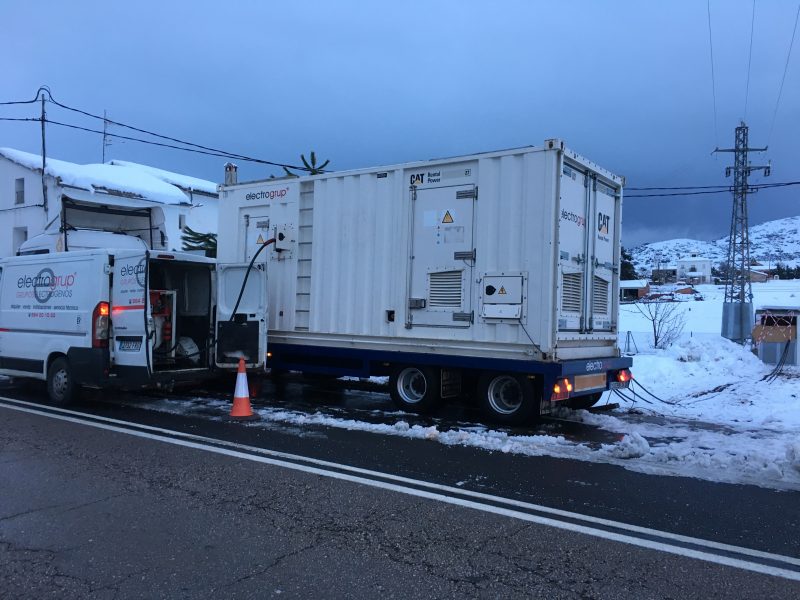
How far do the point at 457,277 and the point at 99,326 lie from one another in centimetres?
515

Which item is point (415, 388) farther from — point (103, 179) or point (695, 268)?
point (695, 268)

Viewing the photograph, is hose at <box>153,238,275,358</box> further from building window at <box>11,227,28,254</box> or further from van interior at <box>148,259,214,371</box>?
building window at <box>11,227,28,254</box>

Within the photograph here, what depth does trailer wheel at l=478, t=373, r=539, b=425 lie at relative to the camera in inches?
328

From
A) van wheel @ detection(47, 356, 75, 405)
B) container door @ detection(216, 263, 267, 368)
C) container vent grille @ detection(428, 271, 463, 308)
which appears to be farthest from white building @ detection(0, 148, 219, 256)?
container vent grille @ detection(428, 271, 463, 308)

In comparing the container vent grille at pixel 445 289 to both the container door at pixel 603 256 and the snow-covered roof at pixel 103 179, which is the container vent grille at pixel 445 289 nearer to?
the container door at pixel 603 256

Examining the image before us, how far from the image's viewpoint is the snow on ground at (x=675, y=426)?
20.6ft

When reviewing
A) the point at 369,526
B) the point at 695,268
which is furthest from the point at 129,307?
the point at 695,268

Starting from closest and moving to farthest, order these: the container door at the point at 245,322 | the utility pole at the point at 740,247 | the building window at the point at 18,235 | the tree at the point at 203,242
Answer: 1. the container door at the point at 245,322
2. the tree at the point at 203,242
3. the utility pole at the point at 740,247
4. the building window at the point at 18,235

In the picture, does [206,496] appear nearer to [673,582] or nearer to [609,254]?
[673,582]

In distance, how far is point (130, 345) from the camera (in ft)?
30.1

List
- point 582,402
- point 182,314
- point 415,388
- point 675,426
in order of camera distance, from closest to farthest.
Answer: point 675,426 < point 415,388 < point 582,402 < point 182,314

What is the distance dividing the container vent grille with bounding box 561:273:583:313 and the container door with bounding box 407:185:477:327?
4.01ft

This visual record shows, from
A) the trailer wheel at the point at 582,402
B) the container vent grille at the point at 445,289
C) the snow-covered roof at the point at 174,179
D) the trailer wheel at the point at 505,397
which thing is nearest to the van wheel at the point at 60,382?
the container vent grille at the point at 445,289

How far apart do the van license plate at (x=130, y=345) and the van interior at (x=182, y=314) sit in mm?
896
